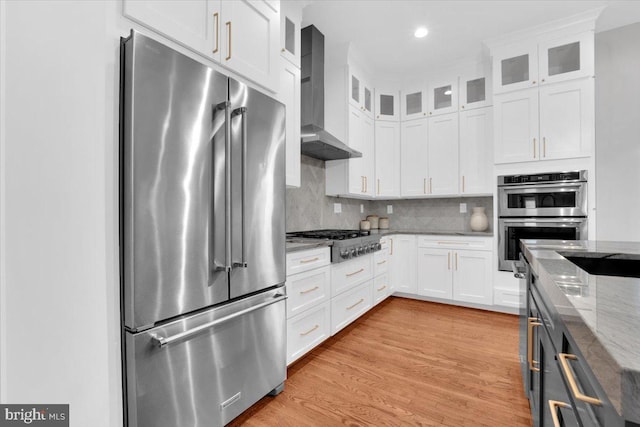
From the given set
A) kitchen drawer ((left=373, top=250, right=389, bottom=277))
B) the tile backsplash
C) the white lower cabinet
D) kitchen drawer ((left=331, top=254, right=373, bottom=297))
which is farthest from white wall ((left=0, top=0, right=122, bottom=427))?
the white lower cabinet

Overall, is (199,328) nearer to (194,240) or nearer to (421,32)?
(194,240)

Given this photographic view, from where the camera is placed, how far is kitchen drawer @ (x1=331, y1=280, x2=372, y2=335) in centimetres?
252

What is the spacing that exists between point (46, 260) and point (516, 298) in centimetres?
A: 382

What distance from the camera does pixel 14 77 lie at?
102 centimetres

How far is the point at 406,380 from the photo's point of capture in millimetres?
1976

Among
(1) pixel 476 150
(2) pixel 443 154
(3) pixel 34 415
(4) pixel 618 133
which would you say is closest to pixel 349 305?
(3) pixel 34 415

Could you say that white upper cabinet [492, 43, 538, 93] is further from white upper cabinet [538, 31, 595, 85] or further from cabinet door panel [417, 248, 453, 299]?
cabinet door panel [417, 248, 453, 299]

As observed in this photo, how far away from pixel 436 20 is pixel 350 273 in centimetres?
259

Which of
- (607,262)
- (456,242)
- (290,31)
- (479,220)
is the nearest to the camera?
(607,262)

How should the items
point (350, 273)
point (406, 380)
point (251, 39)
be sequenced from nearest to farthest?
point (251, 39), point (406, 380), point (350, 273)

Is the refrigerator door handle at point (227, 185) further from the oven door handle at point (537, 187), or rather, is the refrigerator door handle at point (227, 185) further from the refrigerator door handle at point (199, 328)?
the oven door handle at point (537, 187)

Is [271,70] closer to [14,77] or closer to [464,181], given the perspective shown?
[14,77]

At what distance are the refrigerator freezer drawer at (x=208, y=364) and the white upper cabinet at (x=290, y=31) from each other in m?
1.91

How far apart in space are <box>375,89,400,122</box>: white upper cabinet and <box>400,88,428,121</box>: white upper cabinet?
0.22 feet
